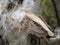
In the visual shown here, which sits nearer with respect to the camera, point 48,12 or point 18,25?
point 18,25

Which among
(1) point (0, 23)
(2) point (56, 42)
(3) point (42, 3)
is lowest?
(2) point (56, 42)

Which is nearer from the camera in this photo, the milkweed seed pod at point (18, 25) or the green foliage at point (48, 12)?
the milkweed seed pod at point (18, 25)

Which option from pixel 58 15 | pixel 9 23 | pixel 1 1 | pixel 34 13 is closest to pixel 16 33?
pixel 9 23

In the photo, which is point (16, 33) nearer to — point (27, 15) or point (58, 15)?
point (27, 15)

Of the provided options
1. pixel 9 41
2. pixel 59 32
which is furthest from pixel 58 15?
pixel 9 41

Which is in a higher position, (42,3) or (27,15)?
(42,3)

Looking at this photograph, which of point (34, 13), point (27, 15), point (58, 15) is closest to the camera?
point (27, 15)

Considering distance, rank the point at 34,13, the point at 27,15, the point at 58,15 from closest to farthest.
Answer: the point at 27,15
the point at 34,13
the point at 58,15

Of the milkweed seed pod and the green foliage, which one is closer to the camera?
the milkweed seed pod

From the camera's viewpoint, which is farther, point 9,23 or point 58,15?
point 58,15
